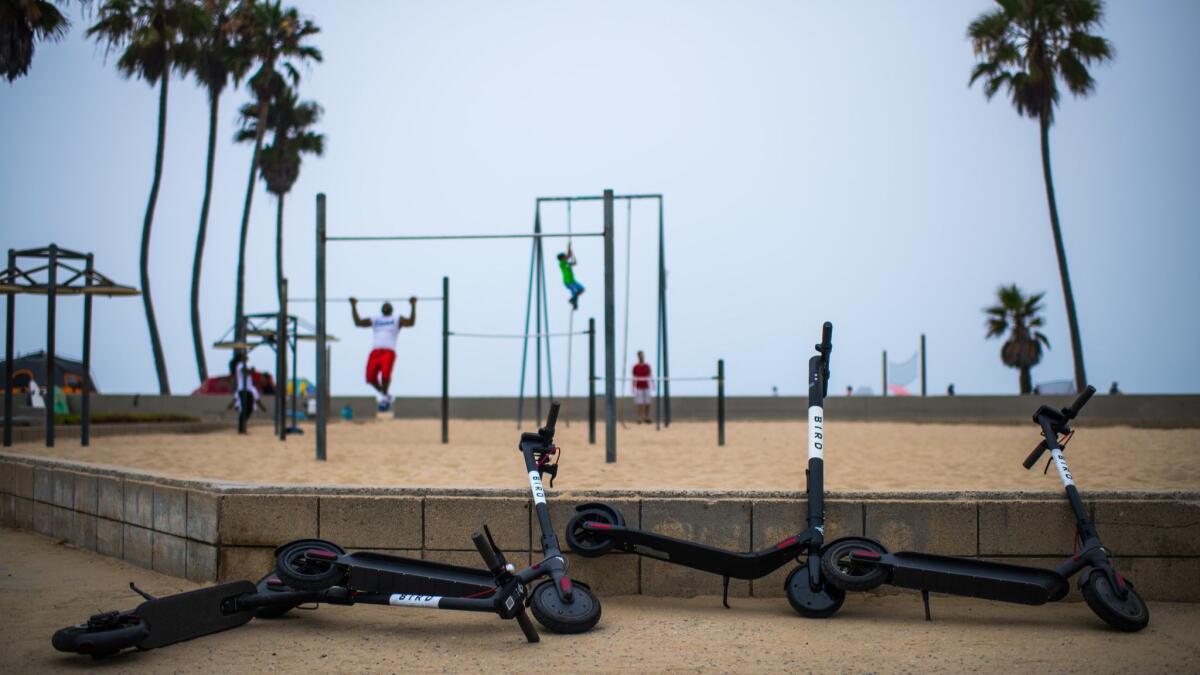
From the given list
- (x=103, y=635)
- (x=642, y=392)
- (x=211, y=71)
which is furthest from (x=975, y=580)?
(x=211, y=71)

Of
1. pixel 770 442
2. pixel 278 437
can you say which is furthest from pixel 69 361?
pixel 770 442

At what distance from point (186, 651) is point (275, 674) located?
58 centimetres

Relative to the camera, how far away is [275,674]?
13.3ft

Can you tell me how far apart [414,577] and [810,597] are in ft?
6.02

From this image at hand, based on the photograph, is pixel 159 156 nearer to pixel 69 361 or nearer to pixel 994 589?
pixel 69 361

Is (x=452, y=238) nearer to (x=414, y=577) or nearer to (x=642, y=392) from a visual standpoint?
(x=414, y=577)

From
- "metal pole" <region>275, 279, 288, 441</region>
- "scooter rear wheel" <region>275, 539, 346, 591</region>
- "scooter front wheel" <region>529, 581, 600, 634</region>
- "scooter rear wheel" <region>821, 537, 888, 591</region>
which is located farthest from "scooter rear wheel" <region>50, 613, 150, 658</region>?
"metal pole" <region>275, 279, 288, 441</region>

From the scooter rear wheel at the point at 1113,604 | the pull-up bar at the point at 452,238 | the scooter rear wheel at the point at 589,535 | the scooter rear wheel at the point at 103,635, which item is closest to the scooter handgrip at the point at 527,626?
the scooter rear wheel at the point at 589,535

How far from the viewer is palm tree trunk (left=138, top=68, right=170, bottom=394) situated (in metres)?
28.8

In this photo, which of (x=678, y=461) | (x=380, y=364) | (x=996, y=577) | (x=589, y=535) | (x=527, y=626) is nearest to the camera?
(x=527, y=626)

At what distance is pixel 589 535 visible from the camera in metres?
5.37

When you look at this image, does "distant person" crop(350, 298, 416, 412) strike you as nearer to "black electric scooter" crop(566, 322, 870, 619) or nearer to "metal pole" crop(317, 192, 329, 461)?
"metal pole" crop(317, 192, 329, 461)

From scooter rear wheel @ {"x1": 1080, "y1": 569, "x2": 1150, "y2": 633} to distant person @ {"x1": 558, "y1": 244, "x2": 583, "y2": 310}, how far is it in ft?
32.1

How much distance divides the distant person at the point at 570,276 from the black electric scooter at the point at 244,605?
9346 millimetres
